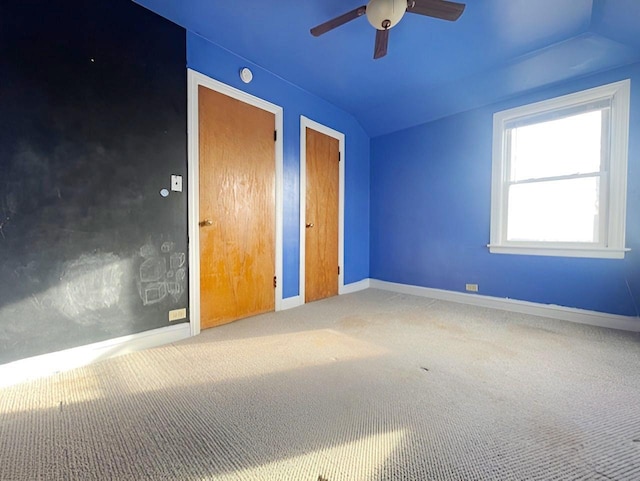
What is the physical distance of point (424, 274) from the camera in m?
3.70

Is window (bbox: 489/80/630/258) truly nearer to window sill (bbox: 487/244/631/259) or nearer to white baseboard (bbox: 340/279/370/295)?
window sill (bbox: 487/244/631/259)

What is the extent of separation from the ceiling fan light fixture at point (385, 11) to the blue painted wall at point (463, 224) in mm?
1975

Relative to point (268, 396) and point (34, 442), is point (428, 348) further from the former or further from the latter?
point (34, 442)

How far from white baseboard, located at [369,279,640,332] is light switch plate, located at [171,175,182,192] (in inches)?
119

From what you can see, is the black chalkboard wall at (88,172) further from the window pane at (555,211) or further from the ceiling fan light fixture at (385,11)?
the window pane at (555,211)

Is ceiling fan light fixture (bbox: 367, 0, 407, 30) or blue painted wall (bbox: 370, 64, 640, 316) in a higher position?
ceiling fan light fixture (bbox: 367, 0, 407, 30)

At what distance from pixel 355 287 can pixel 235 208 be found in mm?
2190

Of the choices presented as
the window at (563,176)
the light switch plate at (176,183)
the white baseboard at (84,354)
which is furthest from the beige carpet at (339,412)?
the light switch plate at (176,183)

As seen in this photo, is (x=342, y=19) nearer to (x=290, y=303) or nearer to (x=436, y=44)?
(x=436, y=44)

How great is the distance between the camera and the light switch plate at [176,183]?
218 cm

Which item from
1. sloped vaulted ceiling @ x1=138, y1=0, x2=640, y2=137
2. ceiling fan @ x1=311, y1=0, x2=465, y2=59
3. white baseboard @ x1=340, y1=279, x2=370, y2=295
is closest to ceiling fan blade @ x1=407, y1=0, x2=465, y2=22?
ceiling fan @ x1=311, y1=0, x2=465, y2=59

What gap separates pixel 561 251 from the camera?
271 centimetres

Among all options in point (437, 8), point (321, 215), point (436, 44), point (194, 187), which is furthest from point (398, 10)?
point (321, 215)

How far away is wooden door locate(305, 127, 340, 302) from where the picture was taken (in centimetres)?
337
